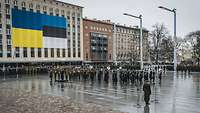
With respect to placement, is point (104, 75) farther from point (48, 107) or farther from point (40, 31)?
point (40, 31)

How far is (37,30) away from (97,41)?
136 ft

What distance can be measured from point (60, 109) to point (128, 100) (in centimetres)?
507

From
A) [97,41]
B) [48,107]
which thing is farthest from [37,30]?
[48,107]

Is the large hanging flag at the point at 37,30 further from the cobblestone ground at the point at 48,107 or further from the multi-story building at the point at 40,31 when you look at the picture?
the cobblestone ground at the point at 48,107

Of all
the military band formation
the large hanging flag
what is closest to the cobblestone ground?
the military band formation

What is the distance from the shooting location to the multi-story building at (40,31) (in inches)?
2707

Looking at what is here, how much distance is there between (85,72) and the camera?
3947 centimetres

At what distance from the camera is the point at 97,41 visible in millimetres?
111000

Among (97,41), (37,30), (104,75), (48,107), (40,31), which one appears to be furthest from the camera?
(97,41)

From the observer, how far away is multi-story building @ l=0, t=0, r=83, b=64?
68.8 metres

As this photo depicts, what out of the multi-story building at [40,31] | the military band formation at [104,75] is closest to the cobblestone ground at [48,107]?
the military band formation at [104,75]

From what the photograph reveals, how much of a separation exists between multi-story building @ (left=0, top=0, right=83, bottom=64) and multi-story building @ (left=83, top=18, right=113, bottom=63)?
11174mm

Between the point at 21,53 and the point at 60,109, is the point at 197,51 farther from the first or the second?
the point at 60,109

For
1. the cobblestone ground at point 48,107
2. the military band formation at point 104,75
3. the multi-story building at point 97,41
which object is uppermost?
the multi-story building at point 97,41
